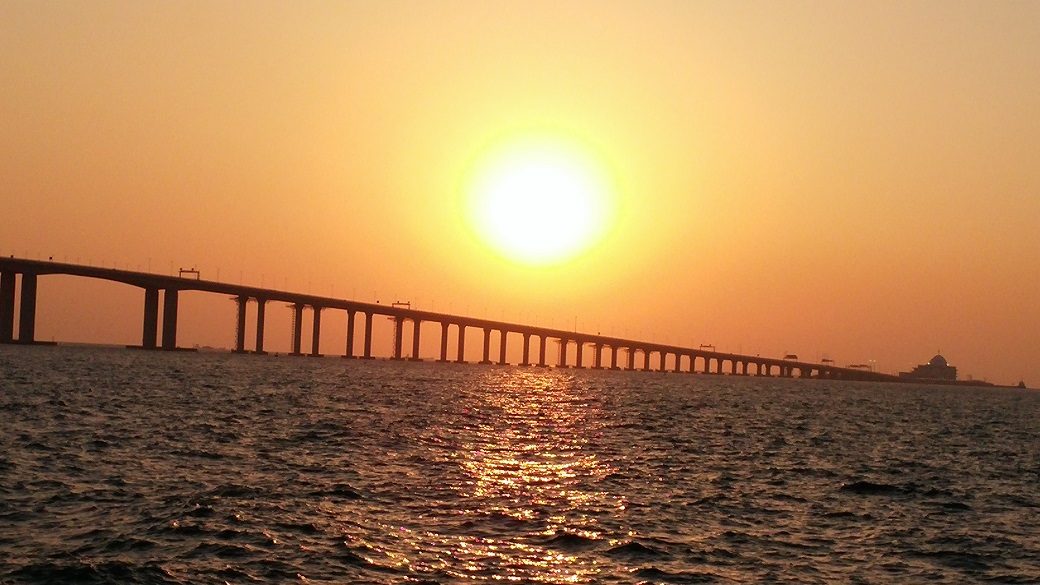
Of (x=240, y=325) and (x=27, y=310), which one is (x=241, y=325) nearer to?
(x=240, y=325)

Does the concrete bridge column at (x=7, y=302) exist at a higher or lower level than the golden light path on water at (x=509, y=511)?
higher

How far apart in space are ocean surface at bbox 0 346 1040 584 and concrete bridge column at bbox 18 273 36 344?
96376 mm

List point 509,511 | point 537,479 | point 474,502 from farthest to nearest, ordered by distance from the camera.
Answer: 1. point 537,479
2. point 474,502
3. point 509,511

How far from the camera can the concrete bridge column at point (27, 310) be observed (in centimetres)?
14825

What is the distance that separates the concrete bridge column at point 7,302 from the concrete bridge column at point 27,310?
138cm

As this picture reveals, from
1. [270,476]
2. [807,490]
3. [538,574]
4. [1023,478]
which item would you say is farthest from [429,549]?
[1023,478]

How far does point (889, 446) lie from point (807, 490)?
23.3 m

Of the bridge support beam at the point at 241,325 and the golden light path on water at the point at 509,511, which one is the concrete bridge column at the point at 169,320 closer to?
the bridge support beam at the point at 241,325

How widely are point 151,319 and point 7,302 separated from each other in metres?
24.1

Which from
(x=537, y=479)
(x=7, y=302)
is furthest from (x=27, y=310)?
(x=537, y=479)

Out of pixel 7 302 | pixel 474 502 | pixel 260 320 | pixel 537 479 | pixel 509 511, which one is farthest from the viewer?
pixel 260 320

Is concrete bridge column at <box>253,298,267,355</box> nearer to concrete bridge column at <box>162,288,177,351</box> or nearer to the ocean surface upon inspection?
concrete bridge column at <box>162,288,177,351</box>

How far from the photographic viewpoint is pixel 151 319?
169 m

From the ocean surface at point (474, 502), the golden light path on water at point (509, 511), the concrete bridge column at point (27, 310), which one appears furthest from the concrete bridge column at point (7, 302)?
the golden light path on water at point (509, 511)
